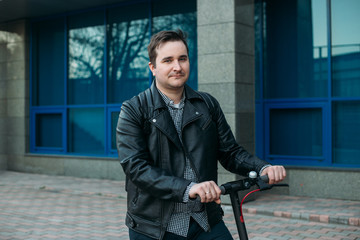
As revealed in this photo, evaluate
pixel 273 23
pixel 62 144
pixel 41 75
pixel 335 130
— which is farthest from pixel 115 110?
pixel 335 130

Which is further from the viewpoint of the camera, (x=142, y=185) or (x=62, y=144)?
(x=62, y=144)

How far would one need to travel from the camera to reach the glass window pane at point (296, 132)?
9156mm

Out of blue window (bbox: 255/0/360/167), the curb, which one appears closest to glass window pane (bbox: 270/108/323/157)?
blue window (bbox: 255/0/360/167)

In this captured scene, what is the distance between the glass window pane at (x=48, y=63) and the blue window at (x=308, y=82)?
5.52 metres

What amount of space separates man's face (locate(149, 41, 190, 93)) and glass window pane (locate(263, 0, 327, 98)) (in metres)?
7.00

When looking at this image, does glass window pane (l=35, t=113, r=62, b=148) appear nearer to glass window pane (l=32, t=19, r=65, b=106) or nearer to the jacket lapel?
glass window pane (l=32, t=19, r=65, b=106)

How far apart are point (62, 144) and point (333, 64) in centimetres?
692

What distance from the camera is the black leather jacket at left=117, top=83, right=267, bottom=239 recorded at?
2418mm

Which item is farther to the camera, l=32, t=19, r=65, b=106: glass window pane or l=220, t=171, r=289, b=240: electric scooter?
l=32, t=19, r=65, b=106: glass window pane

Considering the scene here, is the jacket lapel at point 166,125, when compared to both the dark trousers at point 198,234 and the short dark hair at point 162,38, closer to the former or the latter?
the short dark hair at point 162,38

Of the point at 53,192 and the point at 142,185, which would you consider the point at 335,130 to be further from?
the point at 142,185

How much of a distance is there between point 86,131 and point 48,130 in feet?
4.61

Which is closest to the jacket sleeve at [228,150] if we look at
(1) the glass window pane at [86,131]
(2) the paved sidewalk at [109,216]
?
(2) the paved sidewalk at [109,216]

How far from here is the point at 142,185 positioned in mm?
2420
